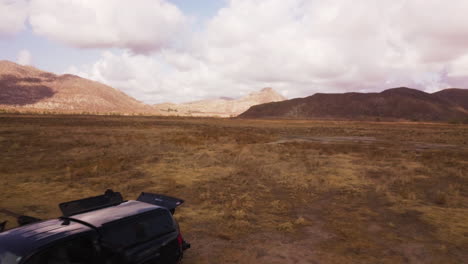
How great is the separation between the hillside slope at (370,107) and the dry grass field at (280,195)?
366 ft

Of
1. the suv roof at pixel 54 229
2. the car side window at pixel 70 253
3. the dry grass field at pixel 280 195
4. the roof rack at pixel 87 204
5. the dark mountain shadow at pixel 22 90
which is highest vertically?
the dark mountain shadow at pixel 22 90

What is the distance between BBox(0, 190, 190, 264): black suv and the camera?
384 cm

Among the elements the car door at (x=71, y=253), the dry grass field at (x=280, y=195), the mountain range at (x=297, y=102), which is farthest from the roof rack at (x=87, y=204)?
the mountain range at (x=297, y=102)

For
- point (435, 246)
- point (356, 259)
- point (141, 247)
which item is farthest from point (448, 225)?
point (141, 247)

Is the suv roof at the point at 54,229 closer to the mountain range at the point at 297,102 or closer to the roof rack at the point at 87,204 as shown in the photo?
the roof rack at the point at 87,204

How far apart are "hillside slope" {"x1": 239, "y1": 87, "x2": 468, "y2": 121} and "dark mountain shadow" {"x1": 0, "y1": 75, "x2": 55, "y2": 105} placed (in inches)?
4504

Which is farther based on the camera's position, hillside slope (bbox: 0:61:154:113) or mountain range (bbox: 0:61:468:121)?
hillside slope (bbox: 0:61:154:113)

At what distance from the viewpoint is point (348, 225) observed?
9.23 metres

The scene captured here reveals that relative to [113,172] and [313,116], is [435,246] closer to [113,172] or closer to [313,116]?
[113,172]

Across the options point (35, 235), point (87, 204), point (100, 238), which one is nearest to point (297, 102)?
point (87, 204)

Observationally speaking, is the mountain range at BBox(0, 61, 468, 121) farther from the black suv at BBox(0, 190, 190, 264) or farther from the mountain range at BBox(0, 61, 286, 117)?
the black suv at BBox(0, 190, 190, 264)

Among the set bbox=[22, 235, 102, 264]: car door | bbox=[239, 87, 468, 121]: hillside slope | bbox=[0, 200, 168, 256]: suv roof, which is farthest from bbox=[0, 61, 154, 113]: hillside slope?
bbox=[22, 235, 102, 264]: car door

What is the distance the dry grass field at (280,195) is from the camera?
7639 millimetres

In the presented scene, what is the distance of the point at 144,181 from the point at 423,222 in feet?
37.8
